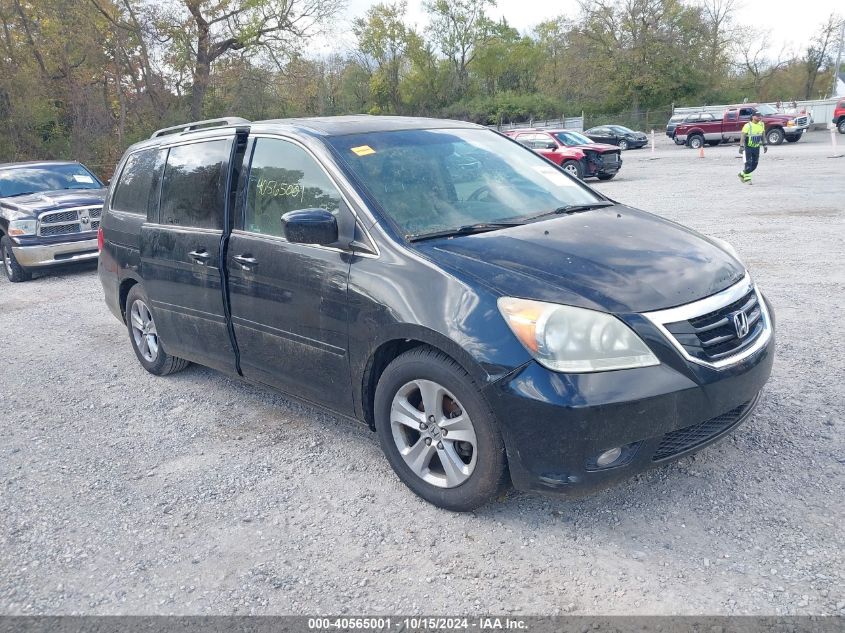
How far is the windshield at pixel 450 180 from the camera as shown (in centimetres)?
395

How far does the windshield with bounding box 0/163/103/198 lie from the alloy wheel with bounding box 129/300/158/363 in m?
7.21

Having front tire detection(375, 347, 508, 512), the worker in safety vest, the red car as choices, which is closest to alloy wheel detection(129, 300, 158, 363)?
front tire detection(375, 347, 508, 512)

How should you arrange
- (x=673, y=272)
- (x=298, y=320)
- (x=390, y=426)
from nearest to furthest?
(x=673, y=272), (x=390, y=426), (x=298, y=320)

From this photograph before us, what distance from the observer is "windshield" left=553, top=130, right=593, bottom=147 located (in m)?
24.1

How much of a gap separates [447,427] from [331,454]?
1.15 meters

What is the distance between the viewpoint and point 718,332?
130 inches

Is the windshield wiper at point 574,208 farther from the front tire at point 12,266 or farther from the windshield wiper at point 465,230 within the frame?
the front tire at point 12,266

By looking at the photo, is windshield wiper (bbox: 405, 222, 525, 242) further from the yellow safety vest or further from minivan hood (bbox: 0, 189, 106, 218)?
the yellow safety vest

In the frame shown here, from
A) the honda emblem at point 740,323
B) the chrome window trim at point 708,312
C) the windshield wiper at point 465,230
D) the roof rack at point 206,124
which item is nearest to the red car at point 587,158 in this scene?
the roof rack at point 206,124

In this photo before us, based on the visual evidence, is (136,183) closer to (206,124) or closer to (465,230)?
(206,124)

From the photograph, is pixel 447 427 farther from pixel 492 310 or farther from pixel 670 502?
pixel 670 502

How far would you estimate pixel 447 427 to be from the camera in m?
3.40

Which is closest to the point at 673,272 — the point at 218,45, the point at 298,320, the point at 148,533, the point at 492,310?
the point at 492,310

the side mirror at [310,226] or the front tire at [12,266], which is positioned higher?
the side mirror at [310,226]
